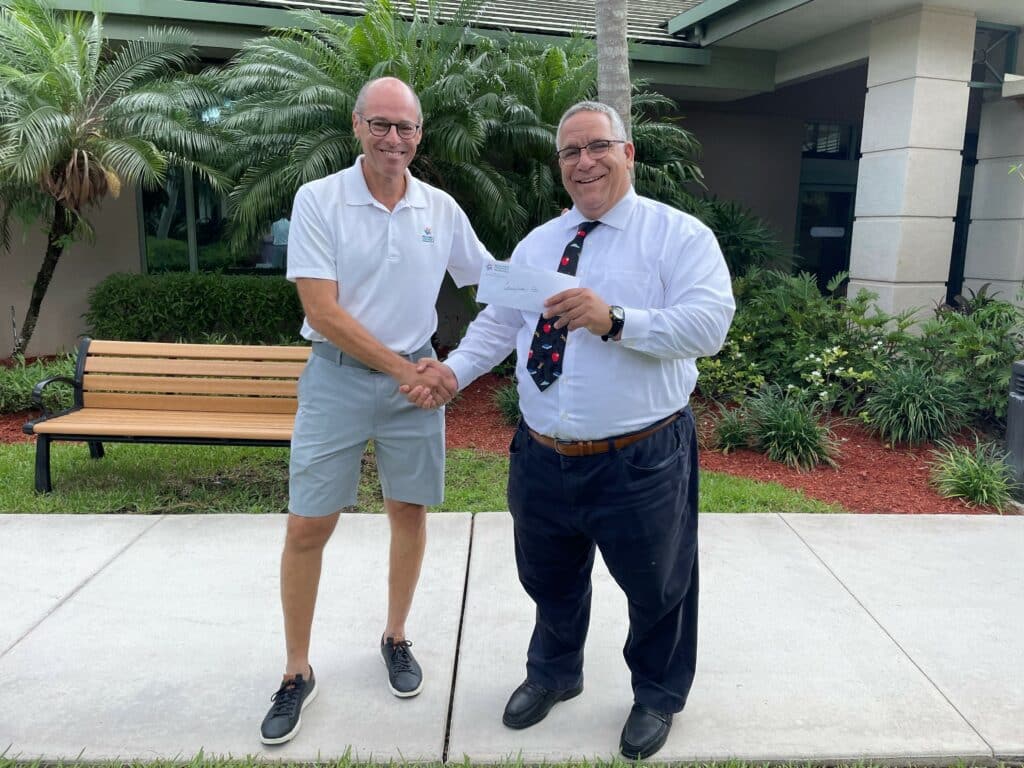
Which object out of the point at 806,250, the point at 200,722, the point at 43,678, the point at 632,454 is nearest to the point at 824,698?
the point at 632,454

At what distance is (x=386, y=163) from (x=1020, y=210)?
7.68m

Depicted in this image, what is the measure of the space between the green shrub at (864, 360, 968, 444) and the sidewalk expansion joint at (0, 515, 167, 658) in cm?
512

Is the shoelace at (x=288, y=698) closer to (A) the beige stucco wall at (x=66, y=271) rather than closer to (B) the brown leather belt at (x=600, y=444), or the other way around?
(B) the brown leather belt at (x=600, y=444)

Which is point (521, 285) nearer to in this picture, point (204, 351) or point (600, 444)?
point (600, 444)

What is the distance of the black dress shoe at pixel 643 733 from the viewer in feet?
8.50

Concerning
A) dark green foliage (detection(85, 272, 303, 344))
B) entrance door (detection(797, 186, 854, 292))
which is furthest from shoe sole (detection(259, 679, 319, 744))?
entrance door (detection(797, 186, 854, 292))

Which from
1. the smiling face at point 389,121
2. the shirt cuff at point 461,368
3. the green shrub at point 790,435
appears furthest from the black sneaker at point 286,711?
the green shrub at point 790,435

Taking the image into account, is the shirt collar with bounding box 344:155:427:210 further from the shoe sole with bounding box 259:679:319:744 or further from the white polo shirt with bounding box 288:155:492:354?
the shoe sole with bounding box 259:679:319:744

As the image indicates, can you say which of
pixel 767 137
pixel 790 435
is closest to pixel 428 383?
pixel 790 435

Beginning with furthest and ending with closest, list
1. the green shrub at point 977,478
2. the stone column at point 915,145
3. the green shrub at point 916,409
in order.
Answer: the stone column at point 915,145
the green shrub at point 916,409
the green shrub at point 977,478

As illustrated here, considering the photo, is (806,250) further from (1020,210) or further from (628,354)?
(628,354)

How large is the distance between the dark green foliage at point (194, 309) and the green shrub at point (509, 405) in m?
2.71

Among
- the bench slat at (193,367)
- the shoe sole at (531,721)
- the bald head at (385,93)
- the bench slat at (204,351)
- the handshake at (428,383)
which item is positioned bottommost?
the shoe sole at (531,721)

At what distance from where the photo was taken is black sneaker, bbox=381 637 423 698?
2908 mm
